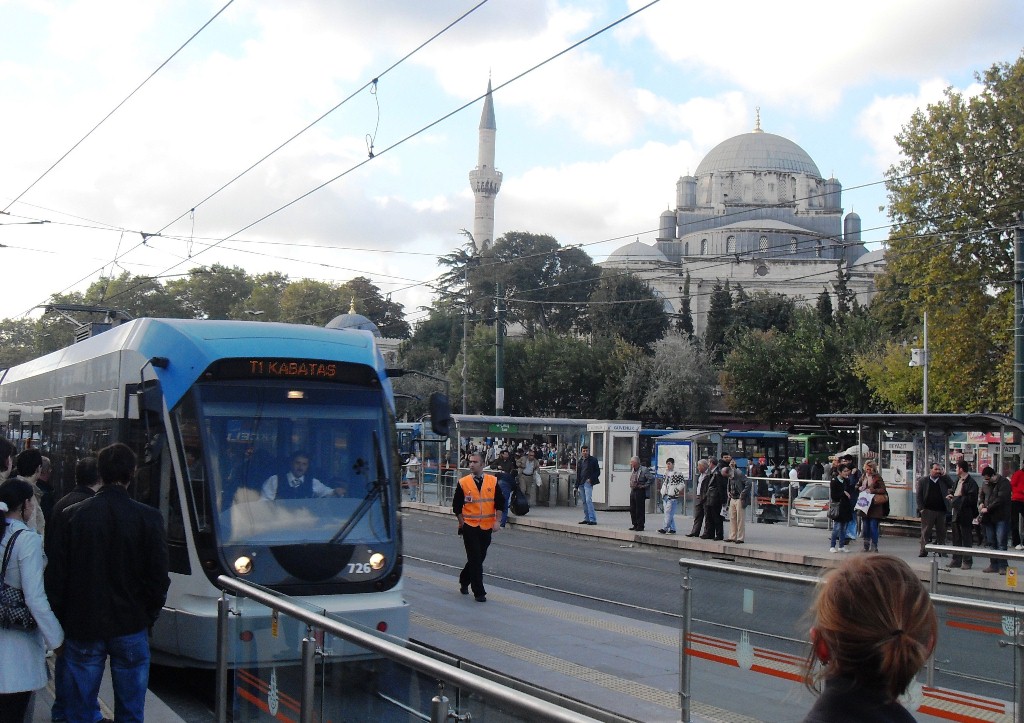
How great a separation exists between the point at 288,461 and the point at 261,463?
0.20m

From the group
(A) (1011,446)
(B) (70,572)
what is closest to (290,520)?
(B) (70,572)

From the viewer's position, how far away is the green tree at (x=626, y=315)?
261ft

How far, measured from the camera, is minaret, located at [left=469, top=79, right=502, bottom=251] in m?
116

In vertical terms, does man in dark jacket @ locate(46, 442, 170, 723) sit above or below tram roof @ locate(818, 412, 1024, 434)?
below

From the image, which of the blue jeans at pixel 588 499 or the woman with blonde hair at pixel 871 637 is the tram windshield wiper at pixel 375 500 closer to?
the woman with blonde hair at pixel 871 637

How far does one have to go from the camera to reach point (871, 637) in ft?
7.18

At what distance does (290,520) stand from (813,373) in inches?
1986

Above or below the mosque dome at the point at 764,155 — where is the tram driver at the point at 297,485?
below

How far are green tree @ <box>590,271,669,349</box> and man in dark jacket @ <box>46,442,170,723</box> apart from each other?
72.6 meters

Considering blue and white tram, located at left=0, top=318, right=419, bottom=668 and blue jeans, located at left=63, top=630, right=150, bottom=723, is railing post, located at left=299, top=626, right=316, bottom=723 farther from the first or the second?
blue and white tram, located at left=0, top=318, right=419, bottom=668

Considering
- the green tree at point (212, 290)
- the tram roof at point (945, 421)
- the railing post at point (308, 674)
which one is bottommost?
the railing post at point (308, 674)

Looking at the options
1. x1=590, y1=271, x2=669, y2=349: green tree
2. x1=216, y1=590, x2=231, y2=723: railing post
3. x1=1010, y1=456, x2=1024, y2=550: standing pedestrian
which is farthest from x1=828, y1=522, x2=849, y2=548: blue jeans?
x1=590, y1=271, x2=669, y2=349: green tree

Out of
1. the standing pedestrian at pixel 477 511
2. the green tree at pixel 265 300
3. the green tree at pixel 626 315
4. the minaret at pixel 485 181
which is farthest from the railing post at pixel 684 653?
the minaret at pixel 485 181

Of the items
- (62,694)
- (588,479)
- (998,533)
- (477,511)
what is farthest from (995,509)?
(62,694)
